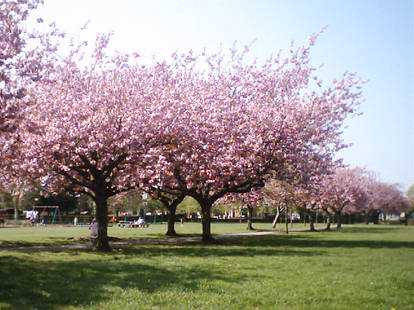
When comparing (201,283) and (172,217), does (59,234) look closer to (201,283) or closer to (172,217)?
(172,217)

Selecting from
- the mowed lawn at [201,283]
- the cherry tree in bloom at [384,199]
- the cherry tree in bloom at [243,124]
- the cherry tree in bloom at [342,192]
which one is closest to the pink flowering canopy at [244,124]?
the cherry tree in bloom at [243,124]

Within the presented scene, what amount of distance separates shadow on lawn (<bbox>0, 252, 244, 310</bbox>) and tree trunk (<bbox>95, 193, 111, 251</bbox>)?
18.0 feet

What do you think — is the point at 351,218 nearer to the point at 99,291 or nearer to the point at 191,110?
the point at 191,110

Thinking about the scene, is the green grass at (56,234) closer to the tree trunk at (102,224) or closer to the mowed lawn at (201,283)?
the tree trunk at (102,224)

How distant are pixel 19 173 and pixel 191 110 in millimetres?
9858

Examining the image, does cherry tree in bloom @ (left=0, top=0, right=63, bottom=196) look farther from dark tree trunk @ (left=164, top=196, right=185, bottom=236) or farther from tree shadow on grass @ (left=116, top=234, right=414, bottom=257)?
dark tree trunk @ (left=164, top=196, right=185, bottom=236)

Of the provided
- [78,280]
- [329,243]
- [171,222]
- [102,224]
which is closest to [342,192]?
[171,222]

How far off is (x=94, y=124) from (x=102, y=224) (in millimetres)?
5258

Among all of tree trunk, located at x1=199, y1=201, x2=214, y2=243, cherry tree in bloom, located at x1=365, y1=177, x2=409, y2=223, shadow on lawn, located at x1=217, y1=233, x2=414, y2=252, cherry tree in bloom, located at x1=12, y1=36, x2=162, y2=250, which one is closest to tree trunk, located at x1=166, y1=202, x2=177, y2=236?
tree trunk, located at x1=199, y1=201, x2=214, y2=243

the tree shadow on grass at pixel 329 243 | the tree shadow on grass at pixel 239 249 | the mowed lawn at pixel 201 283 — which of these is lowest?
the tree shadow on grass at pixel 329 243

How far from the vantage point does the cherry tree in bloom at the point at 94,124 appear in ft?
64.5

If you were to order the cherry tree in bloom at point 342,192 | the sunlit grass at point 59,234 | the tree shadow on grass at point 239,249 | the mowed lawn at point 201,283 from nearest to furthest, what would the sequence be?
1. the mowed lawn at point 201,283
2. the tree shadow on grass at point 239,249
3. the sunlit grass at point 59,234
4. the cherry tree in bloom at point 342,192

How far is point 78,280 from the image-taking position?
37.1 feet

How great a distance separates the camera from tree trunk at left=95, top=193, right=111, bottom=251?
2094 centimetres
